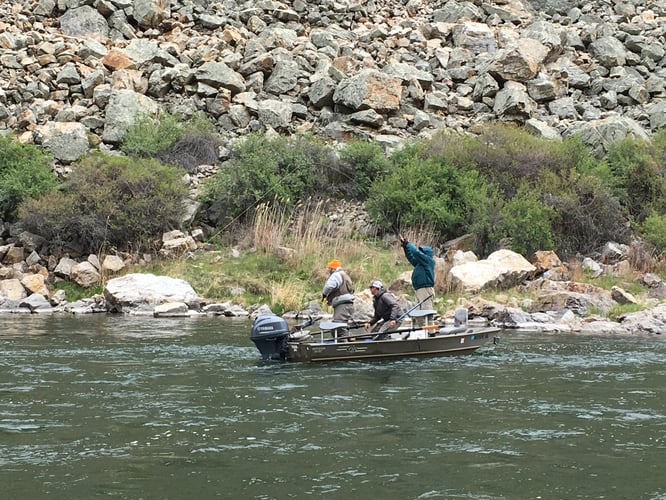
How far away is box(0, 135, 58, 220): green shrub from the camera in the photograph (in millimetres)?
25953

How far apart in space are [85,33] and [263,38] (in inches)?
310

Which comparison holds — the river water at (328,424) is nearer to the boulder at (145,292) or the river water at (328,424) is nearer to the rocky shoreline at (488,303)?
the rocky shoreline at (488,303)

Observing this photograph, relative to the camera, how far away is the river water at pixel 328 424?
279 inches

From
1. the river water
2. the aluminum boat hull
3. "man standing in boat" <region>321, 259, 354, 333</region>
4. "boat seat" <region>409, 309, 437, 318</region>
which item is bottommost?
the river water

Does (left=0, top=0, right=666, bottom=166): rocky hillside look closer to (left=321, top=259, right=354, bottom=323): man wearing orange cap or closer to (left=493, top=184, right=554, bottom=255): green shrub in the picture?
(left=493, top=184, right=554, bottom=255): green shrub

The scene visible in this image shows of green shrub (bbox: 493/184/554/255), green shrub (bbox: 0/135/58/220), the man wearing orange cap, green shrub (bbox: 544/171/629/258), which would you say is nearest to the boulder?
green shrub (bbox: 0/135/58/220)

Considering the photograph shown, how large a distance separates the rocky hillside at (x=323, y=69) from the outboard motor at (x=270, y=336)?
17.0 metres

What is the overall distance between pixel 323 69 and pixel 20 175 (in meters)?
13.6

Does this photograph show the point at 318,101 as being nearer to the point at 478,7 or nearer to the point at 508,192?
the point at 508,192

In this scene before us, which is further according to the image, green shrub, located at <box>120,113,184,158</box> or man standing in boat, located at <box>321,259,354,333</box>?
green shrub, located at <box>120,113,184,158</box>

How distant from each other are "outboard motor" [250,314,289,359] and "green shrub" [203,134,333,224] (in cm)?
1267

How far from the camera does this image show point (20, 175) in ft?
86.3

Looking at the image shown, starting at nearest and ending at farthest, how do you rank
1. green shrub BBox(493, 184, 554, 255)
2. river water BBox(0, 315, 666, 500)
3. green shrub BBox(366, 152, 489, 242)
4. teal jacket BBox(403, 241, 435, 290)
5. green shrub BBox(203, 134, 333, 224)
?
river water BBox(0, 315, 666, 500)
teal jacket BBox(403, 241, 435, 290)
green shrub BBox(493, 184, 554, 255)
green shrub BBox(366, 152, 489, 242)
green shrub BBox(203, 134, 333, 224)

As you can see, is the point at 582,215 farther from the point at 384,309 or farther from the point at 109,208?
the point at 109,208
